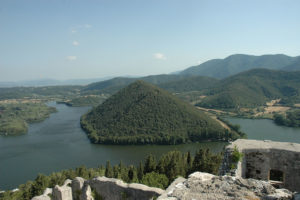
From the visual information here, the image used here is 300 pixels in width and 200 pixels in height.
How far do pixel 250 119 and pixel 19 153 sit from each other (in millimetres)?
81011

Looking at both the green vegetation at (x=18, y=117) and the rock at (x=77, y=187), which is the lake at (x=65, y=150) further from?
the rock at (x=77, y=187)

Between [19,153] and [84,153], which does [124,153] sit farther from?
[19,153]

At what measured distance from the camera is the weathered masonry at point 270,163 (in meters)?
7.82

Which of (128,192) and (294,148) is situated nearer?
(294,148)

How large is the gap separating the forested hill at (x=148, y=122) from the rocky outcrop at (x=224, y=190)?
53158 millimetres

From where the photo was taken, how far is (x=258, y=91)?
137000 millimetres

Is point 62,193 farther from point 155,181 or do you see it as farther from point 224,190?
point 224,190

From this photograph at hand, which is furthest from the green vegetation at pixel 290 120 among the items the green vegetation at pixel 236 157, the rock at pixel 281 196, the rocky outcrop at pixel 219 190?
the rock at pixel 281 196

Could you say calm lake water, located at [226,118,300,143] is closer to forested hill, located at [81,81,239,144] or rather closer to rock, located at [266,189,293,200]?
forested hill, located at [81,81,239,144]

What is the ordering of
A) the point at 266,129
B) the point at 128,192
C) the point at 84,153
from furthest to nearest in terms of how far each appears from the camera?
the point at 266,129, the point at 84,153, the point at 128,192

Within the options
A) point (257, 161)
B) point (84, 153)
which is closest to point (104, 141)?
point (84, 153)

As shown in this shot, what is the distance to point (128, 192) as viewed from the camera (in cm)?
901

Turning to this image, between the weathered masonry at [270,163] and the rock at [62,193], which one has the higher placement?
the weathered masonry at [270,163]

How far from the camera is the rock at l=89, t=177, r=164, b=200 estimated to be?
820 centimetres
